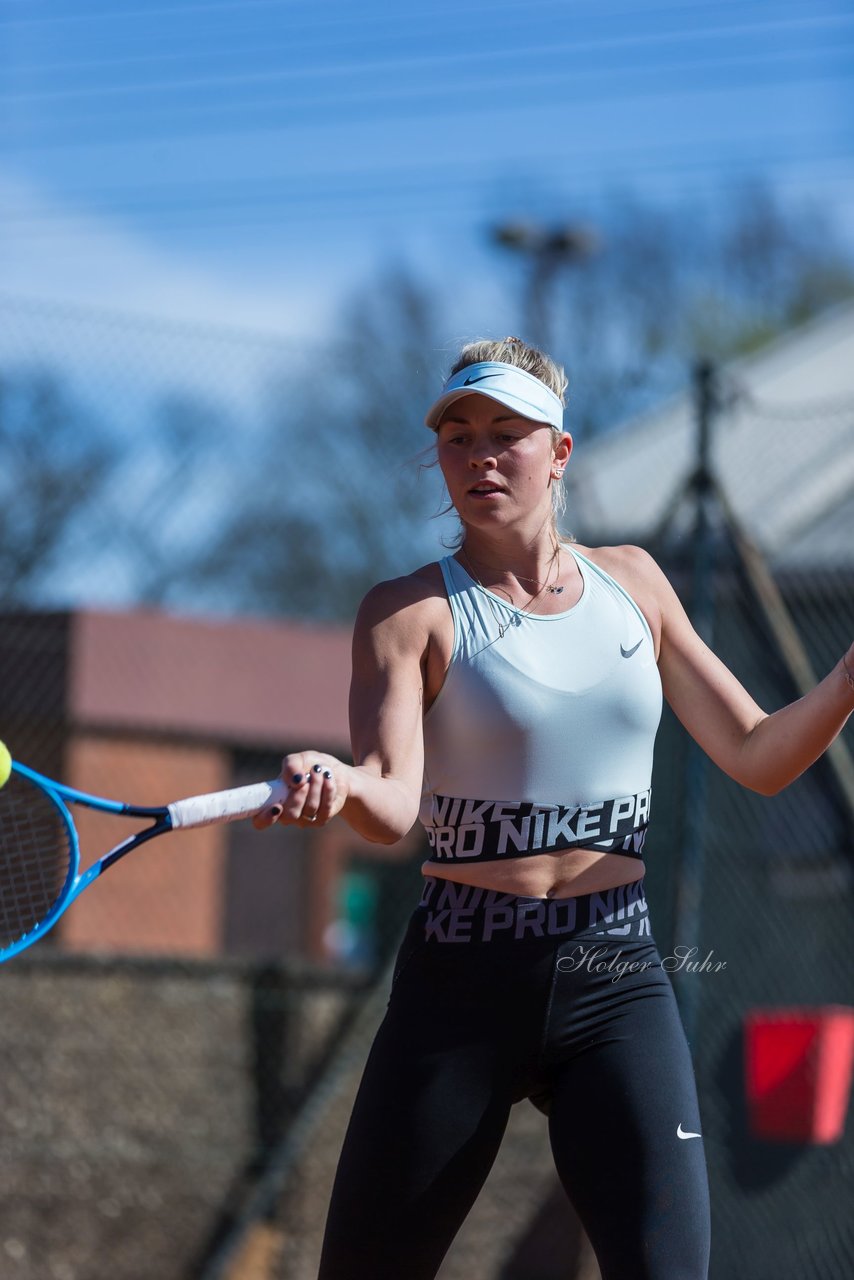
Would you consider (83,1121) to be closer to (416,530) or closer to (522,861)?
(416,530)

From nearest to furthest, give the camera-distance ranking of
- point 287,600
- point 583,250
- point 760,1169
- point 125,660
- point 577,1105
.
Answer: point 577,1105 → point 760,1169 → point 125,660 → point 287,600 → point 583,250

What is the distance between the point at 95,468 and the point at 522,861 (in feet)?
14.1

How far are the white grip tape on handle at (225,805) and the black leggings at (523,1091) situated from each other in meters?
0.45

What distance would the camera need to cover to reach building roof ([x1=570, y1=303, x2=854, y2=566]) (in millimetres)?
6516

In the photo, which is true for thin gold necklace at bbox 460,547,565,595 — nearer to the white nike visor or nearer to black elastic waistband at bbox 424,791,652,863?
the white nike visor

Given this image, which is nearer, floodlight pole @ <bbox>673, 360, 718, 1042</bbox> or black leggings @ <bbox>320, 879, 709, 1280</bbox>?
black leggings @ <bbox>320, 879, 709, 1280</bbox>

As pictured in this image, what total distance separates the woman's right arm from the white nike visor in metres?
0.32

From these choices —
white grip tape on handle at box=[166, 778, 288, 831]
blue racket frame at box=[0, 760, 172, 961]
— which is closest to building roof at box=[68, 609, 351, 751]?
blue racket frame at box=[0, 760, 172, 961]

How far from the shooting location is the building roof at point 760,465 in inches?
257

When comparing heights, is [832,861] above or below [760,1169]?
above

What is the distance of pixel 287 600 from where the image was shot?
329 inches

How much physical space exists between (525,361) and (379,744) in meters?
0.79

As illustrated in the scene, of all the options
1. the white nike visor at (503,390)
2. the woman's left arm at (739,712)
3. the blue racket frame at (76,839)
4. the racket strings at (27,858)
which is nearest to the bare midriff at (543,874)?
the woman's left arm at (739,712)

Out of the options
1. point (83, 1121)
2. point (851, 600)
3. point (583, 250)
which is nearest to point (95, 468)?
point (83, 1121)
